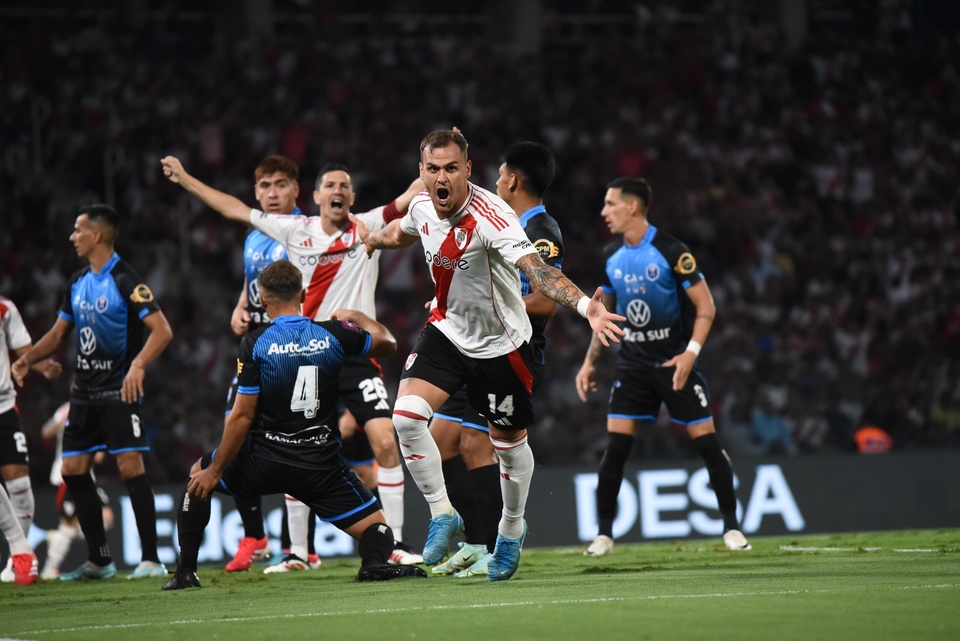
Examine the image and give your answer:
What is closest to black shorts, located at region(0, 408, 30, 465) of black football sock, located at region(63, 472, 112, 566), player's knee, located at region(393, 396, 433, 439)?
black football sock, located at region(63, 472, 112, 566)

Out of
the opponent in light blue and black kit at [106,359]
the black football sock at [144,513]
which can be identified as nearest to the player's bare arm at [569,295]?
the opponent in light blue and black kit at [106,359]

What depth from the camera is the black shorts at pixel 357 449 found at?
31.7 feet

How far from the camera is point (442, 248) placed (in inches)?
262

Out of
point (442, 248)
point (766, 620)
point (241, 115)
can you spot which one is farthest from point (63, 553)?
point (241, 115)

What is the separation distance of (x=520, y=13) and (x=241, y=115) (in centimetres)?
611

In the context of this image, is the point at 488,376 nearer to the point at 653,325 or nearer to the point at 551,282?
the point at 551,282

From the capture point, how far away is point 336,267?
907 cm

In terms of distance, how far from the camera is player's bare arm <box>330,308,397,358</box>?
758 centimetres

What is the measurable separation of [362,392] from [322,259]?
1.00m

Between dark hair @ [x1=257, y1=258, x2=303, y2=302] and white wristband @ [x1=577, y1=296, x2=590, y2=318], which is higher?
dark hair @ [x1=257, y1=258, x2=303, y2=302]

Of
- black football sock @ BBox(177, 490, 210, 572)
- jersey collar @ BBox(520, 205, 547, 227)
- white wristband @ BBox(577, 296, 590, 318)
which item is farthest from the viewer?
jersey collar @ BBox(520, 205, 547, 227)

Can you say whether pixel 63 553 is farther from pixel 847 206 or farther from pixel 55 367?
pixel 847 206

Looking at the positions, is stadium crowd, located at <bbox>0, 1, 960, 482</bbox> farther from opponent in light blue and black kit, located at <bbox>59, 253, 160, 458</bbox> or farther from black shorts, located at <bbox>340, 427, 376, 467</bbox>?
black shorts, located at <bbox>340, 427, 376, 467</bbox>

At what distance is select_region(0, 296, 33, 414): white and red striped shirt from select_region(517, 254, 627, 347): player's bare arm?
4913 mm
